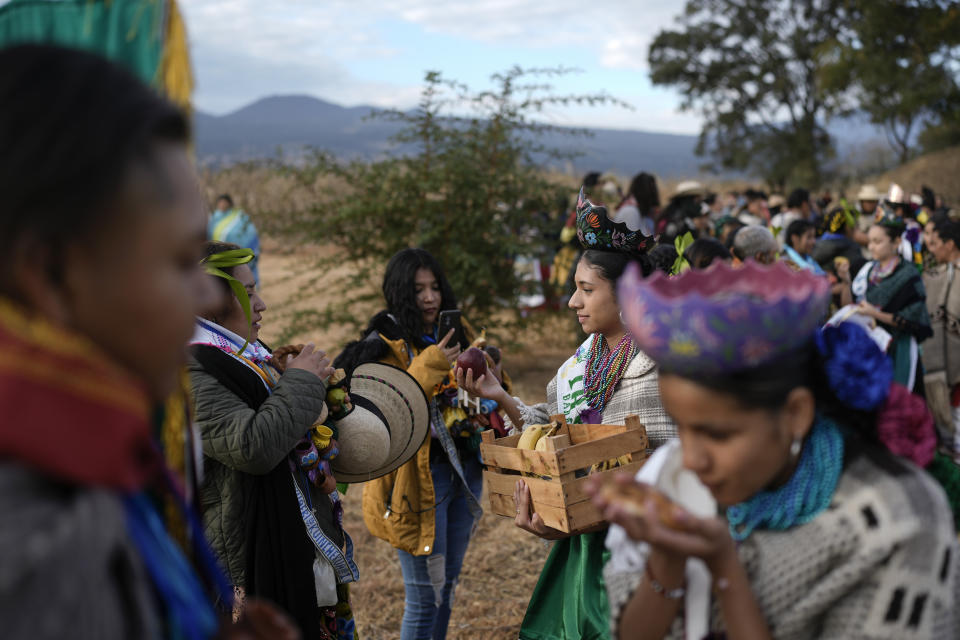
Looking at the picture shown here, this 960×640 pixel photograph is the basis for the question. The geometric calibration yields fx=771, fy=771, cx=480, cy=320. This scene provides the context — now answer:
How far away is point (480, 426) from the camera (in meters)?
4.04

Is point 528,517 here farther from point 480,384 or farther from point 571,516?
point 480,384

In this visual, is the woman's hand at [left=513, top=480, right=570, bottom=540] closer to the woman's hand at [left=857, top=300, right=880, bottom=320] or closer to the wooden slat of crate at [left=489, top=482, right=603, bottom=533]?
the wooden slat of crate at [left=489, top=482, right=603, bottom=533]

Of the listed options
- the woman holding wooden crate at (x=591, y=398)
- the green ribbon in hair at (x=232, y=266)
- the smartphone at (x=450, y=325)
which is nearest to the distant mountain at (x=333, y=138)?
the green ribbon in hair at (x=232, y=266)

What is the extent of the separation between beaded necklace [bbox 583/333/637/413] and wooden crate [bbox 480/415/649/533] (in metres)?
0.18

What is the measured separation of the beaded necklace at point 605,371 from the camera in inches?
124

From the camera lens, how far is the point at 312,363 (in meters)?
2.92

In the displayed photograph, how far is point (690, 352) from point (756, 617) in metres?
0.55

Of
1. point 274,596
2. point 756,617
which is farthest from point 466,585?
point 756,617

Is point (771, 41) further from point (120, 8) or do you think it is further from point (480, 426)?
point (120, 8)

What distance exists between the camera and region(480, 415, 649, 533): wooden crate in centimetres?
270

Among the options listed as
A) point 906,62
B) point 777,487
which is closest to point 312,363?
point 777,487

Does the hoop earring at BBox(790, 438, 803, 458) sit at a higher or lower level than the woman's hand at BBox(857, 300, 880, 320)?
higher

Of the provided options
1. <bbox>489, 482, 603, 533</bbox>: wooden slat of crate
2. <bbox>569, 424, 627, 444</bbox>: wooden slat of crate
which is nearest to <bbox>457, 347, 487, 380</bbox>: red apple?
<bbox>569, 424, 627, 444</bbox>: wooden slat of crate

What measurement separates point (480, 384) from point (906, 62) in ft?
95.8
